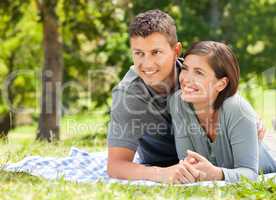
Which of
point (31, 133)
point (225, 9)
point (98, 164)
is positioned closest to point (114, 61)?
point (225, 9)

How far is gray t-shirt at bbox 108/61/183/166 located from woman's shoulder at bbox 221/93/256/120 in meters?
0.52

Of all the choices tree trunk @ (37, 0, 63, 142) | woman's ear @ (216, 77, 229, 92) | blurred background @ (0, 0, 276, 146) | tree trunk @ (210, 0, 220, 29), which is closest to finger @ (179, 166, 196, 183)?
woman's ear @ (216, 77, 229, 92)

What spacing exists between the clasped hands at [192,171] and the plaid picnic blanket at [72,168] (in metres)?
0.12

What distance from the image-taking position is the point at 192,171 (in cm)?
385

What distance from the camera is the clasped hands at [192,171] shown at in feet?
12.6

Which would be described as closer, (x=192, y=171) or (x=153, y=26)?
(x=192, y=171)

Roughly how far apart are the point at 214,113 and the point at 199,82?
27 cm

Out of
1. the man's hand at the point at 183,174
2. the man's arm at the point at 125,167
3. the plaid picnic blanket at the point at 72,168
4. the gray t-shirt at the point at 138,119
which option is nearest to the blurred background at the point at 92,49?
the plaid picnic blanket at the point at 72,168

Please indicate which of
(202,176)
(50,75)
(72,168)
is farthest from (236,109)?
(50,75)

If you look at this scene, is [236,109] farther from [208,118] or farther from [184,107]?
[184,107]

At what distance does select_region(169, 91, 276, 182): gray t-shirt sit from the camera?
Result: 3.95 m

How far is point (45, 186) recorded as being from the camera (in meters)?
3.45

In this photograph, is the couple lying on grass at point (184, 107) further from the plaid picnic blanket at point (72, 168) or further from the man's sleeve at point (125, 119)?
the plaid picnic blanket at point (72, 168)

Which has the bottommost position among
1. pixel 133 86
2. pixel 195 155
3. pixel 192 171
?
pixel 192 171
